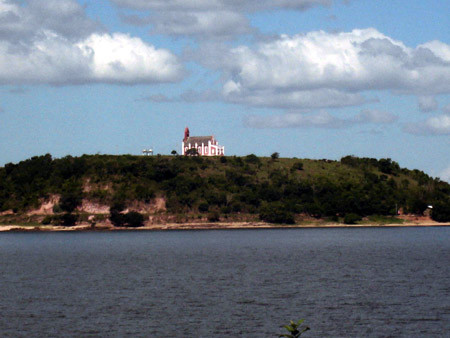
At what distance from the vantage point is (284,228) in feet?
631

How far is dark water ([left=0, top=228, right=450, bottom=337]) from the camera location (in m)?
46.6

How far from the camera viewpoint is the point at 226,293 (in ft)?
202

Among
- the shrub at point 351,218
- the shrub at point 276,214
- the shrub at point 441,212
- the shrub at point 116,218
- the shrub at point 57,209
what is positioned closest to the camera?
the shrub at point 116,218

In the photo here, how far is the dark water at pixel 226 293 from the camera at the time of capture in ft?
153

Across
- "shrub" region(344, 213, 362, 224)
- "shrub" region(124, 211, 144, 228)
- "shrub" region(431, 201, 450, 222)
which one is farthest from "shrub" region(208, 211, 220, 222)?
"shrub" region(431, 201, 450, 222)

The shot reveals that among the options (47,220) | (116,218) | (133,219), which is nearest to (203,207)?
(133,219)

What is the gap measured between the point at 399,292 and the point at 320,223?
12903cm

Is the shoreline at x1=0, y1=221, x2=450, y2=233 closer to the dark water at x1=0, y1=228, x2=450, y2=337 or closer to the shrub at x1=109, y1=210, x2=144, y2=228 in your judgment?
the shrub at x1=109, y1=210, x2=144, y2=228

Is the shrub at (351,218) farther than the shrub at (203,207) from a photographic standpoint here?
No

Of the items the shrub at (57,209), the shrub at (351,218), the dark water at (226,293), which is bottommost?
the dark water at (226,293)

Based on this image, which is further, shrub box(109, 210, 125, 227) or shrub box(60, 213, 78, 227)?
shrub box(109, 210, 125, 227)

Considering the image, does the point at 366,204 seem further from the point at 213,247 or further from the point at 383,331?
the point at 383,331

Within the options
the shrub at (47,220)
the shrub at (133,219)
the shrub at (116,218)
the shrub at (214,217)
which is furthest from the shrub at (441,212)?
the shrub at (47,220)

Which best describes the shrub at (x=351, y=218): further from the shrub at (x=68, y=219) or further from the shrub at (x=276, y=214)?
the shrub at (x=68, y=219)
